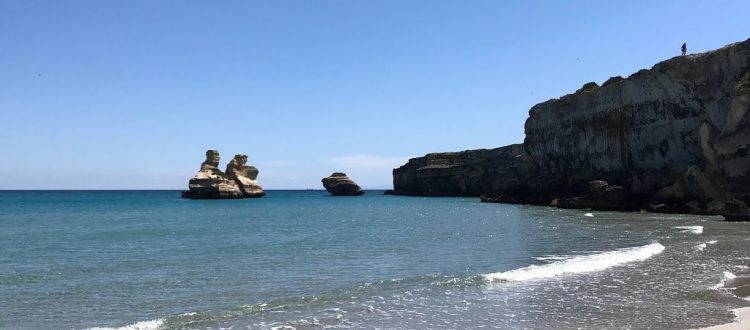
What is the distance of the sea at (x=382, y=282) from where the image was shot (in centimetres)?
1190

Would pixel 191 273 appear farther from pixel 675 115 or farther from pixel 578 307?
pixel 675 115

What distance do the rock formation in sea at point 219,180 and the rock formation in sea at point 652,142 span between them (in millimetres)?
47974

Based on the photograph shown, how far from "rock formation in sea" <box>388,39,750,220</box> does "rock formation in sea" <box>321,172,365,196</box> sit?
6282 cm

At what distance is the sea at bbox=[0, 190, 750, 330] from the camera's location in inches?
468

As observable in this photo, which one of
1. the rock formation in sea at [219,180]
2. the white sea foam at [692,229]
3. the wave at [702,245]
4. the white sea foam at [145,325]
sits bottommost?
the white sea foam at [145,325]

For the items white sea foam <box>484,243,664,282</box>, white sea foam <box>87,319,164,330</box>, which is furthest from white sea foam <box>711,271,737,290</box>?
white sea foam <box>87,319,164,330</box>

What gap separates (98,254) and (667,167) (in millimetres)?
44878

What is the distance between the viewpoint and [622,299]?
526 inches

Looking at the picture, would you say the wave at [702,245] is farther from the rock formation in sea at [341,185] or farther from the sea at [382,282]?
the rock formation in sea at [341,185]

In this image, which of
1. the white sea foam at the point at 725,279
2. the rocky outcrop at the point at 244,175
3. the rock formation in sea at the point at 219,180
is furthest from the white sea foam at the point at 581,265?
the rocky outcrop at the point at 244,175

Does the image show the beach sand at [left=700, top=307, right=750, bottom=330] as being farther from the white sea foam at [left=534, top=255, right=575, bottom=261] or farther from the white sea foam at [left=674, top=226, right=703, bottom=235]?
the white sea foam at [left=674, top=226, right=703, bottom=235]

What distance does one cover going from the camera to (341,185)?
136750 millimetres

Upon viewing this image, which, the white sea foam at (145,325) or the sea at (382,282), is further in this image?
the sea at (382,282)

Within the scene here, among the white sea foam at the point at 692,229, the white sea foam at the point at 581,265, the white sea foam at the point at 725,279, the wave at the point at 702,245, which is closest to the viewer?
the white sea foam at the point at 725,279
